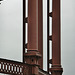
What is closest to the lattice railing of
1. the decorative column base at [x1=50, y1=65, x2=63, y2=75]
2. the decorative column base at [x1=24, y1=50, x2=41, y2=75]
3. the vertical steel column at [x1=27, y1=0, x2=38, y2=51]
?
the decorative column base at [x1=24, y1=50, x2=41, y2=75]

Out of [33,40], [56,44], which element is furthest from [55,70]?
[33,40]

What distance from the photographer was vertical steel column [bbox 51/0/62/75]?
12999 millimetres

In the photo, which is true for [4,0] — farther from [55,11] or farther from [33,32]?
[33,32]

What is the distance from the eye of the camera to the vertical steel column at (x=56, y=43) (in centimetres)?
1300

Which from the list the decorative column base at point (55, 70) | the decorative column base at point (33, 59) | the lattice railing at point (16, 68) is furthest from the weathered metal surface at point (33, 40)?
the decorative column base at point (55, 70)

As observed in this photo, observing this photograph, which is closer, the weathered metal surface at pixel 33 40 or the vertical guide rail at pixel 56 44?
the weathered metal surface at pixel 33 40

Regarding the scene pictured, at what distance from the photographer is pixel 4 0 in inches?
723

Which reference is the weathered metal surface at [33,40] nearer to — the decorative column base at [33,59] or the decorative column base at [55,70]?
the decorative column base at [33,59]

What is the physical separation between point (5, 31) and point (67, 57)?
332cm

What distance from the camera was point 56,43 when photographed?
13.2 metres

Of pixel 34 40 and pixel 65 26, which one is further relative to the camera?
pixel 65 26

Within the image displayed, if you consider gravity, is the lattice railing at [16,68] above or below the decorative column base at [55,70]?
above

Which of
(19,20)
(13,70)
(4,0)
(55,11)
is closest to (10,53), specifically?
(19,20)

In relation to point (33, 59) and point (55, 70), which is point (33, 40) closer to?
point (33, 59)
